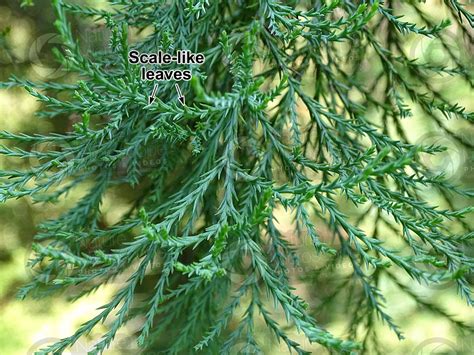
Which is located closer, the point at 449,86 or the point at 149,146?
the point at 149,146

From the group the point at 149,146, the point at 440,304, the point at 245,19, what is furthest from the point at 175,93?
the point at 440,304

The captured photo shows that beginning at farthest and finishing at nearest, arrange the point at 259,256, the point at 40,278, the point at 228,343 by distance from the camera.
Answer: the point at 40,278
the point at 228,343
the point at 259,256

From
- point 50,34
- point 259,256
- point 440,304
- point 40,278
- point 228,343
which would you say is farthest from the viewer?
point 440,304

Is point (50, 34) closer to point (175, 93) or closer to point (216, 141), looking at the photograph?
point (175, 93)

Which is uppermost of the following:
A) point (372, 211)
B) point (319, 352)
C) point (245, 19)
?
point (245, 19)

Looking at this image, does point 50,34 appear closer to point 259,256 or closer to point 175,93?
point 175,93

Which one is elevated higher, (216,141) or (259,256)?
(216,141)

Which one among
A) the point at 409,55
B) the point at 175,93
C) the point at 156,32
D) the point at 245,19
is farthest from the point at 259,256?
the point at 409,55
